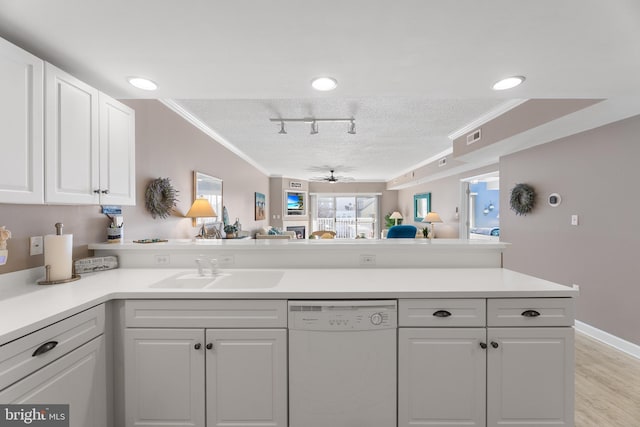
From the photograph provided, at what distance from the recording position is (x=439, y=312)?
1.44 meters

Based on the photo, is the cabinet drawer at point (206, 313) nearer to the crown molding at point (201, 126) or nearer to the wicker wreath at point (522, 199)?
the crown molding at point (201, 126)

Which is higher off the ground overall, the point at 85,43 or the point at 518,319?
the point at 85,43

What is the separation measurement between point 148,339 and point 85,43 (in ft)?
5.20

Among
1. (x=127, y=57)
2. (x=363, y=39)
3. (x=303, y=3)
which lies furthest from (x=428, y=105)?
(x=127, y=57)

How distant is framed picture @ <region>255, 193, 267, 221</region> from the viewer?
6.78 m

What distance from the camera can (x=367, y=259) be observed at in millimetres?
2031

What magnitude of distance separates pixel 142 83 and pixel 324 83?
1.22 m

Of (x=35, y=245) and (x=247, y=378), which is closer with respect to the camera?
(x=247, y=378)

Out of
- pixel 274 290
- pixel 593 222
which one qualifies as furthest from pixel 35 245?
pixel 593 222

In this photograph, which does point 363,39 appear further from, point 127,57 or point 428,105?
point 428,105

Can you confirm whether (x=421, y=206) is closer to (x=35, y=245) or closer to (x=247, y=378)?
(x=247, y=378)

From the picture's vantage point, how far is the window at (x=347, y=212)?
9.85 metres

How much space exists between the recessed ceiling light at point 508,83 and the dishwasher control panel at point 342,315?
1.61 m

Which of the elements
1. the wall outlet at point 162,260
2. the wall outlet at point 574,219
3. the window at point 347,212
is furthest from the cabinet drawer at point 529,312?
the window at point 347,212
